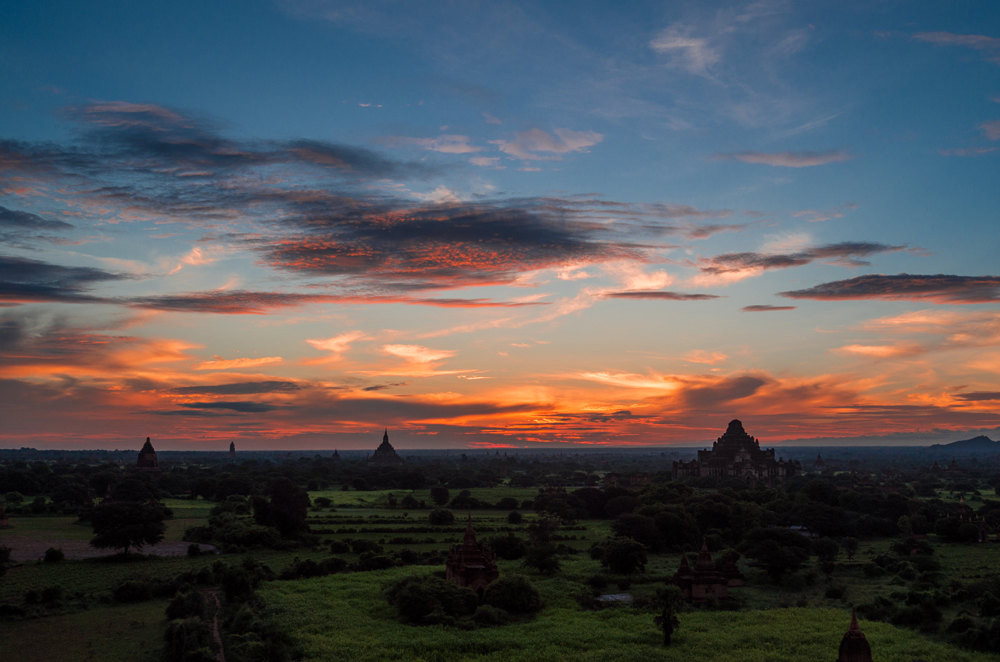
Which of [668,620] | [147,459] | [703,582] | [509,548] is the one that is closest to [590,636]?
[668,620]

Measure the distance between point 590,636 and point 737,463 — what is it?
12089 cm

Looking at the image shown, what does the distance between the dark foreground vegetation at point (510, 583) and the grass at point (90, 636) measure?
139 mm

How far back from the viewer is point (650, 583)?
176 feet

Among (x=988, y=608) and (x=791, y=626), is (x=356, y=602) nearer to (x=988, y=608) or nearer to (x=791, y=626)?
(x=791, y=626)

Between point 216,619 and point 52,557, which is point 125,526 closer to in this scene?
point 52,557

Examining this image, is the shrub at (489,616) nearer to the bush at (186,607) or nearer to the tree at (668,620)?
the tree at (668,620)

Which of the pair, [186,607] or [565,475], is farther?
[565,475]

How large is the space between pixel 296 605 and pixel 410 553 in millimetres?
21055

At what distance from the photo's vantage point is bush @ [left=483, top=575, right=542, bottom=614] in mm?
44312

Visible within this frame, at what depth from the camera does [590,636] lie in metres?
38.3

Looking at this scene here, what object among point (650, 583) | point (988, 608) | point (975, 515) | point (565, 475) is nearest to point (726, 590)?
point (650, 583)

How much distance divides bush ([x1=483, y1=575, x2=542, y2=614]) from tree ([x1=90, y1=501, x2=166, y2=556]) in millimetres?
32765

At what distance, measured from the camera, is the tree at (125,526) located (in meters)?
63.0

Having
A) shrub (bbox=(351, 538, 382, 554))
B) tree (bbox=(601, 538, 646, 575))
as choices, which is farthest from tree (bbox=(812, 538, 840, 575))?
shrub (bbox=(351, 538, 382, 554))
